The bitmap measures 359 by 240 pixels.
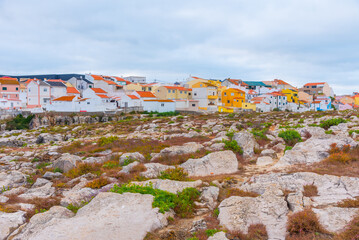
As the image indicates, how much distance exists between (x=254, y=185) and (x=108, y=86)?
238ft

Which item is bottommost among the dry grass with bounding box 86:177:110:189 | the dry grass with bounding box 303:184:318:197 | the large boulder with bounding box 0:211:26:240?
the large boulder with bounding box 0:211:26:240

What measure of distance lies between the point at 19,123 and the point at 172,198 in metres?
61.1

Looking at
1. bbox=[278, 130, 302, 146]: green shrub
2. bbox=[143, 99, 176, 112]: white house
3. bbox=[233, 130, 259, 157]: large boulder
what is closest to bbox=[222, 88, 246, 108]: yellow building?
bbox=[143, 99, 176, 112]: white house

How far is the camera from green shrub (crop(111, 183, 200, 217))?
30.3ft

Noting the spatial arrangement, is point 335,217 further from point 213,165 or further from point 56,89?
point 56,89

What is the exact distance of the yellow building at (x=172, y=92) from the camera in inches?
2876

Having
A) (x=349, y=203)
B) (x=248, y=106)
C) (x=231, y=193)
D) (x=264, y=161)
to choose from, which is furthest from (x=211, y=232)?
(x=248, y=106)

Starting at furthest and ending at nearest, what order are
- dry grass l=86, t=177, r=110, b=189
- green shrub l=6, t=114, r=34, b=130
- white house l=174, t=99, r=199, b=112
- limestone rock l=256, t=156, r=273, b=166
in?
white house l=174, t=99, r=199, b=112 < green shrub l=6, t=114, r=34, b=130 < limestone rock l=256, t=156, r=273, b=166 < dry grass l=86, t=177, r=110, b=189

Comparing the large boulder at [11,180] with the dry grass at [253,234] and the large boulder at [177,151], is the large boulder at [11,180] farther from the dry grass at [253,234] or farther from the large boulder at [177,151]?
the dry grass at [253,234]

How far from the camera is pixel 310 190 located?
33.1 feet

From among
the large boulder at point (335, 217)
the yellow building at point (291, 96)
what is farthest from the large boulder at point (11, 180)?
the yellow building at point (291, 96)

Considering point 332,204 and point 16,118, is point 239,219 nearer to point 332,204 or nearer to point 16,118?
point 332,204

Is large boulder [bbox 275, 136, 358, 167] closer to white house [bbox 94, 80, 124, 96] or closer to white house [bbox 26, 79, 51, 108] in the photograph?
white house [bbox 94, 80, 124, 96]

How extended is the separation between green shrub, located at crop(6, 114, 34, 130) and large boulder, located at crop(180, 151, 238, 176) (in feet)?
184
